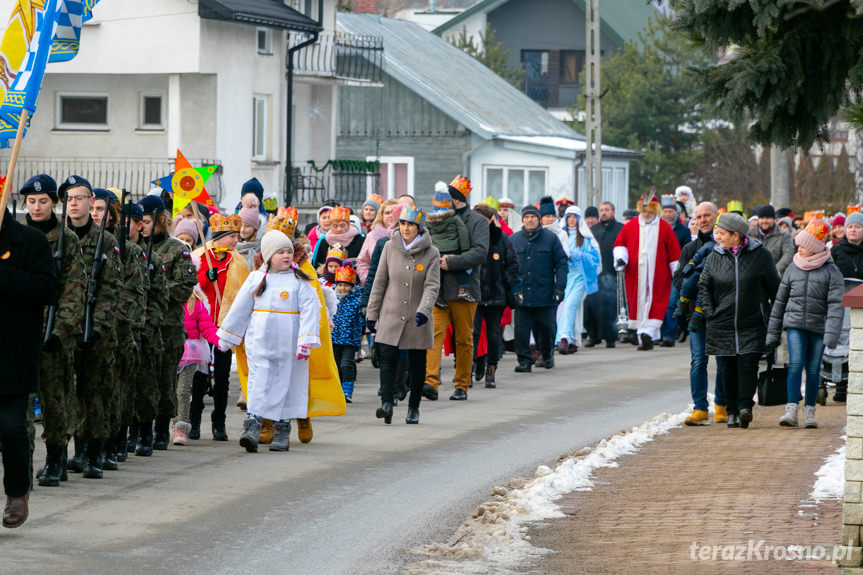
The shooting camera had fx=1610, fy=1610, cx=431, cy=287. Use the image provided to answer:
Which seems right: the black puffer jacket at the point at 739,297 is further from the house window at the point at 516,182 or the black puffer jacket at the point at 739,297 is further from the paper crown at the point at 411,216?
the house window at the point at 516,182

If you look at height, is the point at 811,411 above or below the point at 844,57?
below

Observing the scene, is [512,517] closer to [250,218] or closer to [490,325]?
[250,218]

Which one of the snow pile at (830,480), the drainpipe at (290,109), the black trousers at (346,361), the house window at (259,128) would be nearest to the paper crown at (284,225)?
the black trousers at (346,361)

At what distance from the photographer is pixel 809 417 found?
1439 centimetres

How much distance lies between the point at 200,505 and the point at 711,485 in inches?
136

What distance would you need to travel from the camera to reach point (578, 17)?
224 ft

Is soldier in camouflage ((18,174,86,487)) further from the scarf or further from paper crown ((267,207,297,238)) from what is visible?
the scarf

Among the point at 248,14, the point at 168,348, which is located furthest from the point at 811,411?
the point at 248,14

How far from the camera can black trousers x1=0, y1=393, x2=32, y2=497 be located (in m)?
8.36

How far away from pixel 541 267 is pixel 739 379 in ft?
19.8

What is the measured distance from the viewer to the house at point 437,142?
4834cm

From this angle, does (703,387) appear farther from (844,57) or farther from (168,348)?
(168,348)

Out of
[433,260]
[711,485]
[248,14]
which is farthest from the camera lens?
[248,14]

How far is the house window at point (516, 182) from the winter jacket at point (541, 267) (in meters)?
28.4
